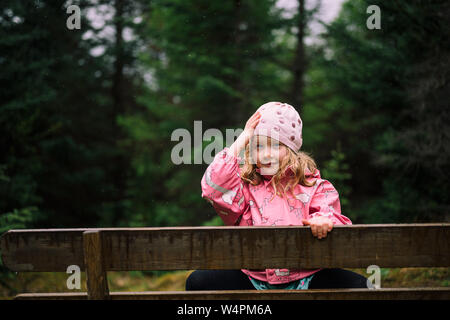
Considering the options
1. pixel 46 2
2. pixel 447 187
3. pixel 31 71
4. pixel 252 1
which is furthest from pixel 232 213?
pixel 46 2

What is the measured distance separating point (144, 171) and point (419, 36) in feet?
22.1

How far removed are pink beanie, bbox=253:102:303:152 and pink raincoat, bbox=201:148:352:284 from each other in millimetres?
227

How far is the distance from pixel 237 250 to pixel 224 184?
21.2 inches

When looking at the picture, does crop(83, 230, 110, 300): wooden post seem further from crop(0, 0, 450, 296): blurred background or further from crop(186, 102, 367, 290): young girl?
crop(0, 0, 450, 296): blurred background

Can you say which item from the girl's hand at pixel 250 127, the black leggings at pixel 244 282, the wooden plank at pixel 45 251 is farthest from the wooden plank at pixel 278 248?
the girl's hand at pixel 250 127

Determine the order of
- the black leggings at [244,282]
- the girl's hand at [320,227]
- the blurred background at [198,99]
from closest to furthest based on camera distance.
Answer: the girl's hand at [320,227], the black leggings at [244,282], the blurred background at [198,99]

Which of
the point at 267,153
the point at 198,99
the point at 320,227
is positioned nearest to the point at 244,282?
the point at 320,227

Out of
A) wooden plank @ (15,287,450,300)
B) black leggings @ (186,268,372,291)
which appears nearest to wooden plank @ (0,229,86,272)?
wooden plank @ (15,287,450,300)

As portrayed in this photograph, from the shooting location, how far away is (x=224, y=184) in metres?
2.38

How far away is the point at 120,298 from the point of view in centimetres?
205

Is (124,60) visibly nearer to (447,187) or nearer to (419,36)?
(419,36)

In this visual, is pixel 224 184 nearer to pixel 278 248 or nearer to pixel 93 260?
pixel 278 248

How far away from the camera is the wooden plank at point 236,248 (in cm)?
192

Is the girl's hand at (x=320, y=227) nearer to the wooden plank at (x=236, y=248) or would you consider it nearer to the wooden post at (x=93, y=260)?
the wooden plank at (x=236, y=248)
